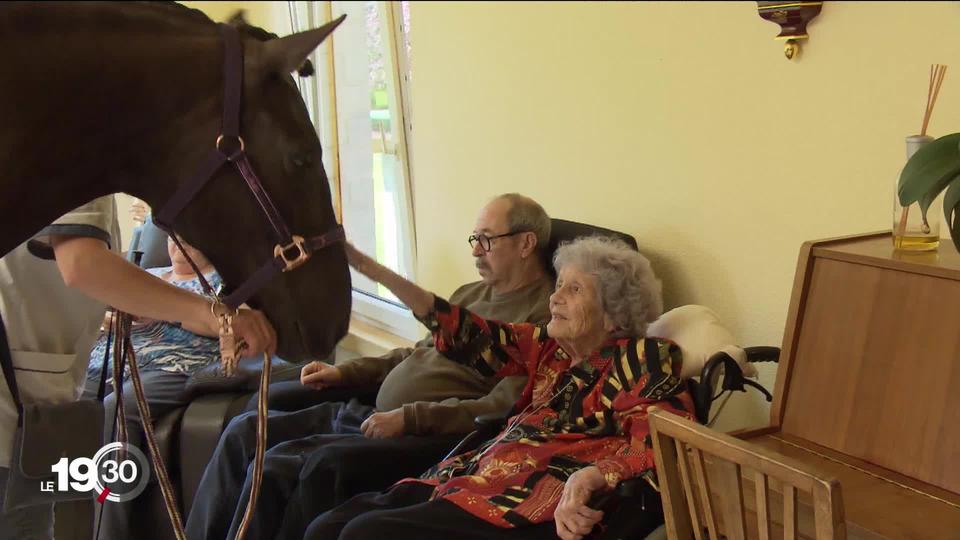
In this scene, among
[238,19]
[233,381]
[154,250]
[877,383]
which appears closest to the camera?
[238,19]

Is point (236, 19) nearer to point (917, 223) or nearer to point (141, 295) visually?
point (141, 295)

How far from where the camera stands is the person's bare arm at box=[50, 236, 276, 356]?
1.08 meters

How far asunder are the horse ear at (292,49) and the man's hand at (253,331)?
1.08ft

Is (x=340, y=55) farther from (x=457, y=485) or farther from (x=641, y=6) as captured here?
(x=457, y=485)

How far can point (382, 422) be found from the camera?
195cm

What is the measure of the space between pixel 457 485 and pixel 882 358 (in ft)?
2.73

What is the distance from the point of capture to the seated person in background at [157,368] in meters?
2.35

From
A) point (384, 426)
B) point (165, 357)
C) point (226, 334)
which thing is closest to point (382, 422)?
point (384, 426)

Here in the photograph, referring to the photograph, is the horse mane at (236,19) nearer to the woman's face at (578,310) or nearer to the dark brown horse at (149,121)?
the dark brown horse at (149,121)

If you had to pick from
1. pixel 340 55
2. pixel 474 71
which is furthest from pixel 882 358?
pixel 340 55

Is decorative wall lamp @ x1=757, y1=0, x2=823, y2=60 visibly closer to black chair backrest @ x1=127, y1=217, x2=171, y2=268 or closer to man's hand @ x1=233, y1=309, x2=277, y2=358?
man's hand @ x1=233, y1=309, x2=277, y2=358

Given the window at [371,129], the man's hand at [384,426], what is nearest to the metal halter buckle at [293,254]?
the man's hand at [384,426]

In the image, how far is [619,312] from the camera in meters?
1.75

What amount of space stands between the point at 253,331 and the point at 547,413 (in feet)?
2.90
